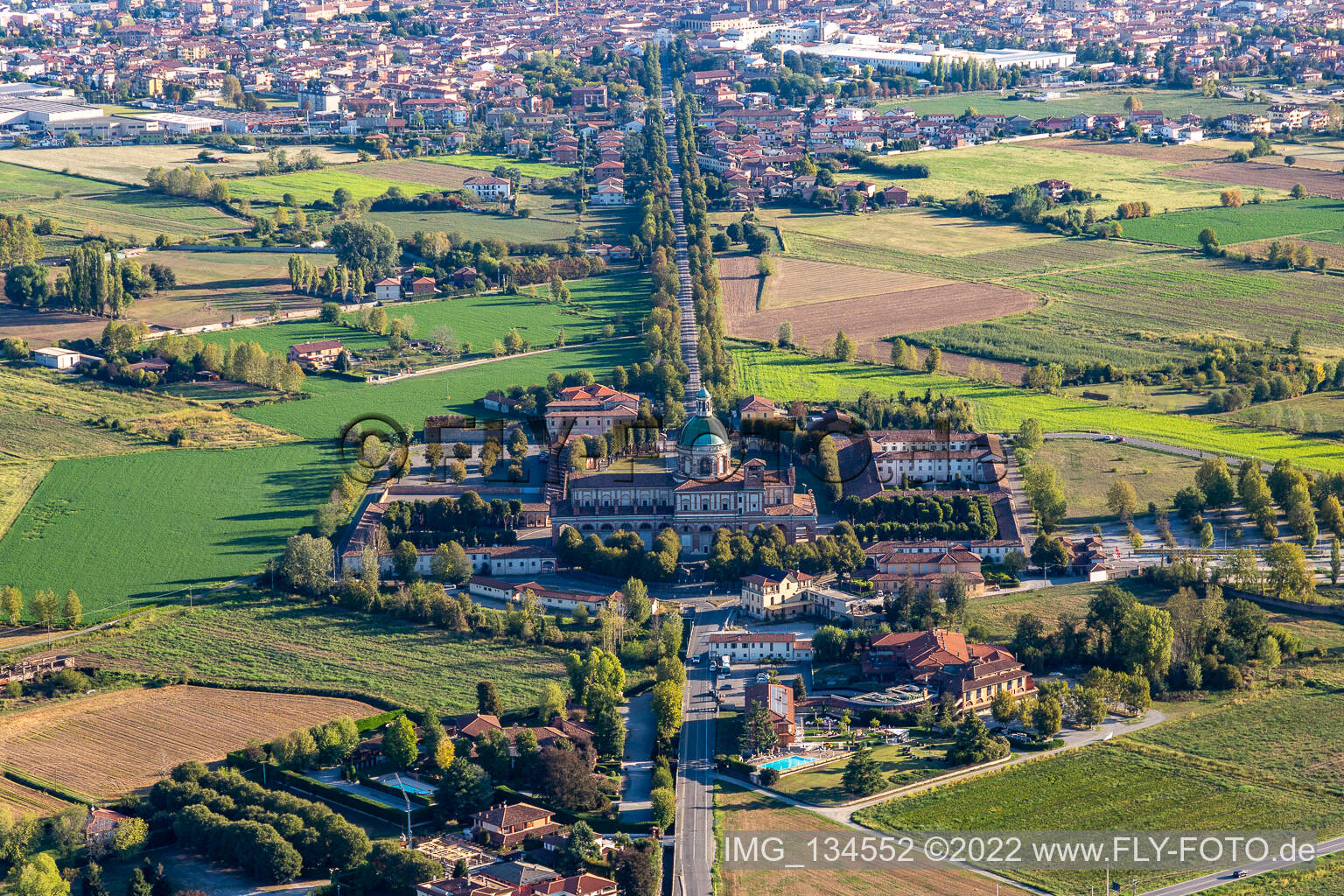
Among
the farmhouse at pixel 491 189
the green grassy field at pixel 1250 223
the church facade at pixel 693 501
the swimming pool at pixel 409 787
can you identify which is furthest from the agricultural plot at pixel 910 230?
the swimming pool at pixel 409 787

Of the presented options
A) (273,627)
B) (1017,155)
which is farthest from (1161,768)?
(1017,155)

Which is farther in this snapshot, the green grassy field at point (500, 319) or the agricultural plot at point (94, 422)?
the green grassy field at point (500, 319)

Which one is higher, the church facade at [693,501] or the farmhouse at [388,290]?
the farmhouse at [388,290]

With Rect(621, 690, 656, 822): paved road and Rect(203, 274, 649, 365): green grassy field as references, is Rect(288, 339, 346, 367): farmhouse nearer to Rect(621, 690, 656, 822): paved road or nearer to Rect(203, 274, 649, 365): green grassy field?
Rect(203, 274, 649, 365): green grassy field

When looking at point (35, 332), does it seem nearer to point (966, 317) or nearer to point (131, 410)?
point (131, 410)

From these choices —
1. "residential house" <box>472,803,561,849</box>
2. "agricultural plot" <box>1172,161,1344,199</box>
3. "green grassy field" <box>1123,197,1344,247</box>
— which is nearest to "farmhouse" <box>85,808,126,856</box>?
"residential house" <box>472,803,561,849</box>

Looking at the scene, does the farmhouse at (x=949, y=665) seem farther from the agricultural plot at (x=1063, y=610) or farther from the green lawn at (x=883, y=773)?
the green lawn at (x=883, y=773)

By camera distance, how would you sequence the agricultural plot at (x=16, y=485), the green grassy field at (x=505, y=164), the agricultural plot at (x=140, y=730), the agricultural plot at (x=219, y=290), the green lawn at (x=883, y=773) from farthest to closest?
the green grassy field at (x=505, y=164)
the agricultural plot at (x=219, y=290)
the agricultural plot at (x=16, y=485)
the agricultural plot at (x=140, y=730)
the green lawn at (x=883, y=773)
